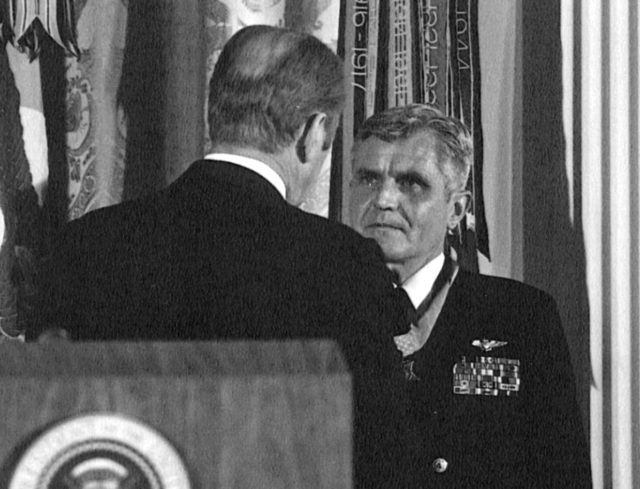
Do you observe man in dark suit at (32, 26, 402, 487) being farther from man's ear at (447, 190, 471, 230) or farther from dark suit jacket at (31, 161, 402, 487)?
man's ear at (447, 190, 471, 230)

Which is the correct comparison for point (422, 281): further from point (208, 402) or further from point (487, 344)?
point (208, 402)

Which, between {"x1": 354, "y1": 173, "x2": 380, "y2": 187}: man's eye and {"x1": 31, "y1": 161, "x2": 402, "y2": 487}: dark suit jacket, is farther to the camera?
{"x1": 354, "y1": 173, "x2": 380, "y2": 187}: man's eye

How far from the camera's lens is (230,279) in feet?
3.16

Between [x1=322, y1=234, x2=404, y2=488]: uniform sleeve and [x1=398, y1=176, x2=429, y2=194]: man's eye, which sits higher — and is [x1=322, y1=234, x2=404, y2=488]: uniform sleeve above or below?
below

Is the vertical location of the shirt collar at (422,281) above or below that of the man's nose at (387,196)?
below

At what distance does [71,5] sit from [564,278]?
1062 mm

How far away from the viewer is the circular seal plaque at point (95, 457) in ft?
0.67

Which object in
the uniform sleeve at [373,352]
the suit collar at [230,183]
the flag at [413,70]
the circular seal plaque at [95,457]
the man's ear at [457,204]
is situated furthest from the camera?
the flag at [413,70]

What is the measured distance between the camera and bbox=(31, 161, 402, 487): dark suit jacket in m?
0.94

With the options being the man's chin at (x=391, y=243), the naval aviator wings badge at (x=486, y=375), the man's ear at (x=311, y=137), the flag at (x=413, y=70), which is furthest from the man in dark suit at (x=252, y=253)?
the flag at (x=413, y=70)

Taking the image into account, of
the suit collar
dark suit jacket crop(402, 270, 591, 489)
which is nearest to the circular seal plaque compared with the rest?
the suit collar

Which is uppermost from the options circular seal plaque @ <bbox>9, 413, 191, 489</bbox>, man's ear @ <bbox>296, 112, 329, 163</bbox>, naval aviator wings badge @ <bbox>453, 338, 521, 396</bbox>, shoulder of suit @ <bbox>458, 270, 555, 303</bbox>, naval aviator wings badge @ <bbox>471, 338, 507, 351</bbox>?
man's ear @ <bbox>296, 112, 329, 163</bbox>

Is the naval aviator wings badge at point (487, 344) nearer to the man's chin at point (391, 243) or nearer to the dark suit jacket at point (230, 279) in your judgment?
the man's chin at point (391, 243)

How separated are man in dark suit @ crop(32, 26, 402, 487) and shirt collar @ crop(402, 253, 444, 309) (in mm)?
607
